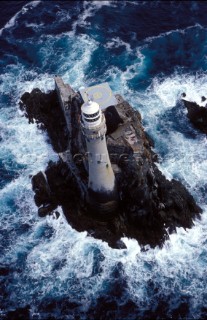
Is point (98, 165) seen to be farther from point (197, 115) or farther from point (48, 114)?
point (197, 115)

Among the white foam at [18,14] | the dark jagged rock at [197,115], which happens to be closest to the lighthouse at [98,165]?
the dark jagged rock at [197,115]

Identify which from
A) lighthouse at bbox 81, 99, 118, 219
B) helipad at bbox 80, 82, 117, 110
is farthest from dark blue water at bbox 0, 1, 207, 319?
helipad at bbox 80, 82, 117, 110

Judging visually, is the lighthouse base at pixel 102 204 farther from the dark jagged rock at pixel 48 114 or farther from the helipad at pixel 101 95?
the helipad at pixel 101 95

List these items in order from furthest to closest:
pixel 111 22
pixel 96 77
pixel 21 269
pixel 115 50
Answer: pixel 111 22, pixel 115 50, pixel 96 77, pixel 21 269

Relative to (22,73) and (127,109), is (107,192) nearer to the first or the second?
(127,109)

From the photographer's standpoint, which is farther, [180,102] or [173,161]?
[180,102]

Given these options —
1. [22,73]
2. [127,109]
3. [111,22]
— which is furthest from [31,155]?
[111,22]

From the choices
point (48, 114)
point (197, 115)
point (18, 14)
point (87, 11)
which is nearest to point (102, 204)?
point (48, 114)
